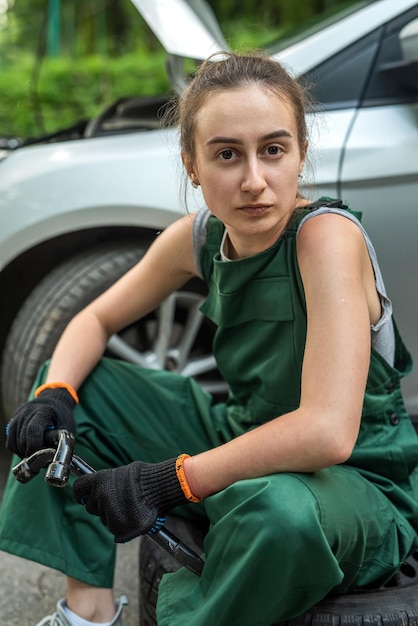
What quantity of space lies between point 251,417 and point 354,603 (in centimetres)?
47

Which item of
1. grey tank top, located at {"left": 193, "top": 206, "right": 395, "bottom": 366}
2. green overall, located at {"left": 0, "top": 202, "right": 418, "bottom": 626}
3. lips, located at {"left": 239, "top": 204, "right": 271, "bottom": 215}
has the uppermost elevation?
lips, located at {"left": 239, "top": 204, "right": 271, "bottom": 215}

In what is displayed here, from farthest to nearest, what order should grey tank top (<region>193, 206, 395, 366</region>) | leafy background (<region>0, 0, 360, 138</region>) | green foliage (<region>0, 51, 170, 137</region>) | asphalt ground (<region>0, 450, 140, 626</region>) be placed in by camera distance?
leafy background (<region>0, 0, 360, 138</region>)
green foliage (<region>0, 51, 170, 137</region>)
asphalt ground (<region>0, 450, 140, 626</region>)
grey tank top (<region>193, 206, 395, 366</region>)

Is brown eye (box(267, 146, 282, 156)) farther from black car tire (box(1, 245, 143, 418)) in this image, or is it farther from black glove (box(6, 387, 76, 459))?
black car tire (box(1, 245, 143, 418))

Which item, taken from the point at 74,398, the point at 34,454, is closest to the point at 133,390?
the point at 74,398

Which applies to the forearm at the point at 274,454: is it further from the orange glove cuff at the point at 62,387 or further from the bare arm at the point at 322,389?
the orange glove cuff at the point at 62,387

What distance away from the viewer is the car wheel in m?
2.32

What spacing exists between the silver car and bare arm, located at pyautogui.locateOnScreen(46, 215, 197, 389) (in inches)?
6.8

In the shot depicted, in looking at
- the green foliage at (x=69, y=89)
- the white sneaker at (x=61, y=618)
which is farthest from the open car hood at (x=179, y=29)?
the green foliage at (x=69, y=89)

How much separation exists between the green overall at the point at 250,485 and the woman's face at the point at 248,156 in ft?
0.34

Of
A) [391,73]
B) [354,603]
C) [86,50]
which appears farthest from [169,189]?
[86,50]

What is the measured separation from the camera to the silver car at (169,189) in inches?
81.4

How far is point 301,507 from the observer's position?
1299mm

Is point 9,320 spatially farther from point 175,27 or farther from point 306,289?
point 306,289

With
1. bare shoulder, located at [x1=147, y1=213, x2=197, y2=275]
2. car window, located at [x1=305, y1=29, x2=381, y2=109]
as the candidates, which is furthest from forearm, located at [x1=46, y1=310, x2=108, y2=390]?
car window, located at [x1=305, y1=29, x2=381, y2=109]
